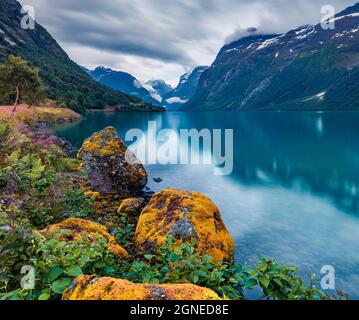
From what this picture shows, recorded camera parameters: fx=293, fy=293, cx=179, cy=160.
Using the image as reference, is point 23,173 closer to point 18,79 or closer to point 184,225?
point 184,225

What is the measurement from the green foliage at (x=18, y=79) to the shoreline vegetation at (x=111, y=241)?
4143 centimetres

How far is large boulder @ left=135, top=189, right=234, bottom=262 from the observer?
10695 millimetres

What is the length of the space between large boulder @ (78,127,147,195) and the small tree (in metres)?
40.5

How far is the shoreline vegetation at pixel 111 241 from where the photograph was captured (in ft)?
16.6

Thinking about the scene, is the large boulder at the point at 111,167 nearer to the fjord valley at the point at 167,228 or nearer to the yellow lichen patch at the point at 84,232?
the fjord valley at the point at 167,228

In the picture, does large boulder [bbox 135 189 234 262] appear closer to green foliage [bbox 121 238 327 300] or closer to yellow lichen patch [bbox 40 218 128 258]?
yellow lichen patch [bbox 40 218 128 258]

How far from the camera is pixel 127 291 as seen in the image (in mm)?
4711

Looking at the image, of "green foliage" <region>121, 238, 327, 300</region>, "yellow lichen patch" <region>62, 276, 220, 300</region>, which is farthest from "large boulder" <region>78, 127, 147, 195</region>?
"yellow lichen patch" <region>62, 276, 220, 300</region>

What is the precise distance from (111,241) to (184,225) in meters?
2.71

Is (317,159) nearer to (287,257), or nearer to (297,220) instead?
(297,220)

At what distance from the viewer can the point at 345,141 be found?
59.9 meters

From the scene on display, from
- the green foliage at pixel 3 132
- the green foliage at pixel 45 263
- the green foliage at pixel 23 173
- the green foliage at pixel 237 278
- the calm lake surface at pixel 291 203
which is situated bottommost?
the calm lake surface at pixel 291 203

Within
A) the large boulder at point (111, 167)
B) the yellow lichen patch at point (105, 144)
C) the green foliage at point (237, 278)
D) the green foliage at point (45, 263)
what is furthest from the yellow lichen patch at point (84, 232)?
the yellow lichen patch at point (105, 144)

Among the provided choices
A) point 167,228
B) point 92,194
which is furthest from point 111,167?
point 167,228
